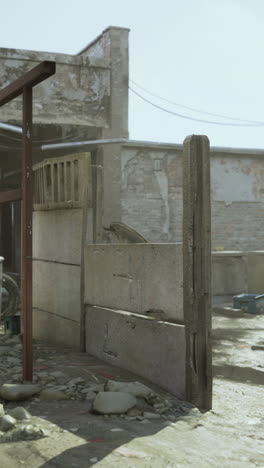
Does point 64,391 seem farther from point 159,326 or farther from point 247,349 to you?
point 247,349

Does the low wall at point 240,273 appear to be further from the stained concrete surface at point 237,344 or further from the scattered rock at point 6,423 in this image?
the scattered rock at point 6,423

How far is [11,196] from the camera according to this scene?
5.18 meters

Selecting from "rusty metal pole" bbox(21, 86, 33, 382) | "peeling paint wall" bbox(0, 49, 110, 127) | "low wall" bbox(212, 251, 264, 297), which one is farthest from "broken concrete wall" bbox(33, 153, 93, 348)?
"peeling paint wall" bbox(0, 49, 110, 127)

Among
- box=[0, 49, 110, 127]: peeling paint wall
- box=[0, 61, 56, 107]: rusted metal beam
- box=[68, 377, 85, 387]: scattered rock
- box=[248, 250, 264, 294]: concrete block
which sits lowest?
box=[68, 377, 85, 387]: scattered rock

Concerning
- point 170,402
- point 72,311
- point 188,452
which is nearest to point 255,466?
point 188,452

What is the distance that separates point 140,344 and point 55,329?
2.16 metres

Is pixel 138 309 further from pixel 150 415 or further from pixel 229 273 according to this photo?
pixel 229 273

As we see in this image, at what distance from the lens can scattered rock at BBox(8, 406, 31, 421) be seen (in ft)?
12.8

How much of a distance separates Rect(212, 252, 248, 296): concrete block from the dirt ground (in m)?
7.35

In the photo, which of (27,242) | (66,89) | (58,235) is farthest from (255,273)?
(27,242)

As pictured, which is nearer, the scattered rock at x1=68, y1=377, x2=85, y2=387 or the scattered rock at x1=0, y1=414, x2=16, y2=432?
the scattered rock at x1=0, y1=414, x2=16, y2=432

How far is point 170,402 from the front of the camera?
4.46 m

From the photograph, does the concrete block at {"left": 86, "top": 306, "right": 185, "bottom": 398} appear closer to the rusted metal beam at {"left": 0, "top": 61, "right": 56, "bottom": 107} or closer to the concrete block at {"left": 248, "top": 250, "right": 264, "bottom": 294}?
the rusted metal beam at {"left": 0, "top": 61, "right": 56, "bottom": 107}

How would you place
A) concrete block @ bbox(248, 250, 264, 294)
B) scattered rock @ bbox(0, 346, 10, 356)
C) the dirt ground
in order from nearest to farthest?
the dirt ground
scattered rock @ bbox(0, 346, 10, 356)
concrete block @ bbox(248, 250, 264, 294)
